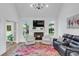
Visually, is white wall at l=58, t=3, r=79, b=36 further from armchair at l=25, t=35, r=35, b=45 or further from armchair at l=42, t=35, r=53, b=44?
armchair at l=25, t=35, r=35, b=45

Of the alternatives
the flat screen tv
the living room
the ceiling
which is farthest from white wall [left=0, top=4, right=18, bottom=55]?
the flat screen tv

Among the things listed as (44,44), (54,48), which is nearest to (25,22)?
(44,44)

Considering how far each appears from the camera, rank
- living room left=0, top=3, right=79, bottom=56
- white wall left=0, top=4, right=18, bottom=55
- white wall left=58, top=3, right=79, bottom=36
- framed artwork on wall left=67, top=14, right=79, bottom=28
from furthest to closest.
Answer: framed artwork on wall left=67, top=14, right=79, bottom=28 → white wall left=58, top=3, right=79, bottom=36 → living room left=0, top=3, right=79, bottom=56 → white wall left=0, top=4, right=18, bottom=55

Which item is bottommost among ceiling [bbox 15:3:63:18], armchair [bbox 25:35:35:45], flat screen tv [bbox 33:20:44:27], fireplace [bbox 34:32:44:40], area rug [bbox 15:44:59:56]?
area rug [bbox 15:44:59:56]

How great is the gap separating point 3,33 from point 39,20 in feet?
2.72

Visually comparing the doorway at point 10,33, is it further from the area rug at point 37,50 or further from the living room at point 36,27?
the area rug at point 37,50

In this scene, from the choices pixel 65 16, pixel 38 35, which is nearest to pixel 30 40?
pixel 38 35

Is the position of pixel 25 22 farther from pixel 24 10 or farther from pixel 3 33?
pixel 3 33

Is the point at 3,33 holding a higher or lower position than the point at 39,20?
lower

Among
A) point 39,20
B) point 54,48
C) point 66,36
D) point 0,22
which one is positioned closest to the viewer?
point 0,22

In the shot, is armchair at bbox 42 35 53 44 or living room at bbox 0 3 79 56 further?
armchair at bbox 42 35 53 44

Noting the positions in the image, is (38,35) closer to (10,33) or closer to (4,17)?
(10,33)

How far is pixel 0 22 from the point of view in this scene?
241 cm

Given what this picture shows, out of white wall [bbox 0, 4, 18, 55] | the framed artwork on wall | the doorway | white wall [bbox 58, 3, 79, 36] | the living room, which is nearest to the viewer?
white wall [bbox 0, 4, 18, 55]
